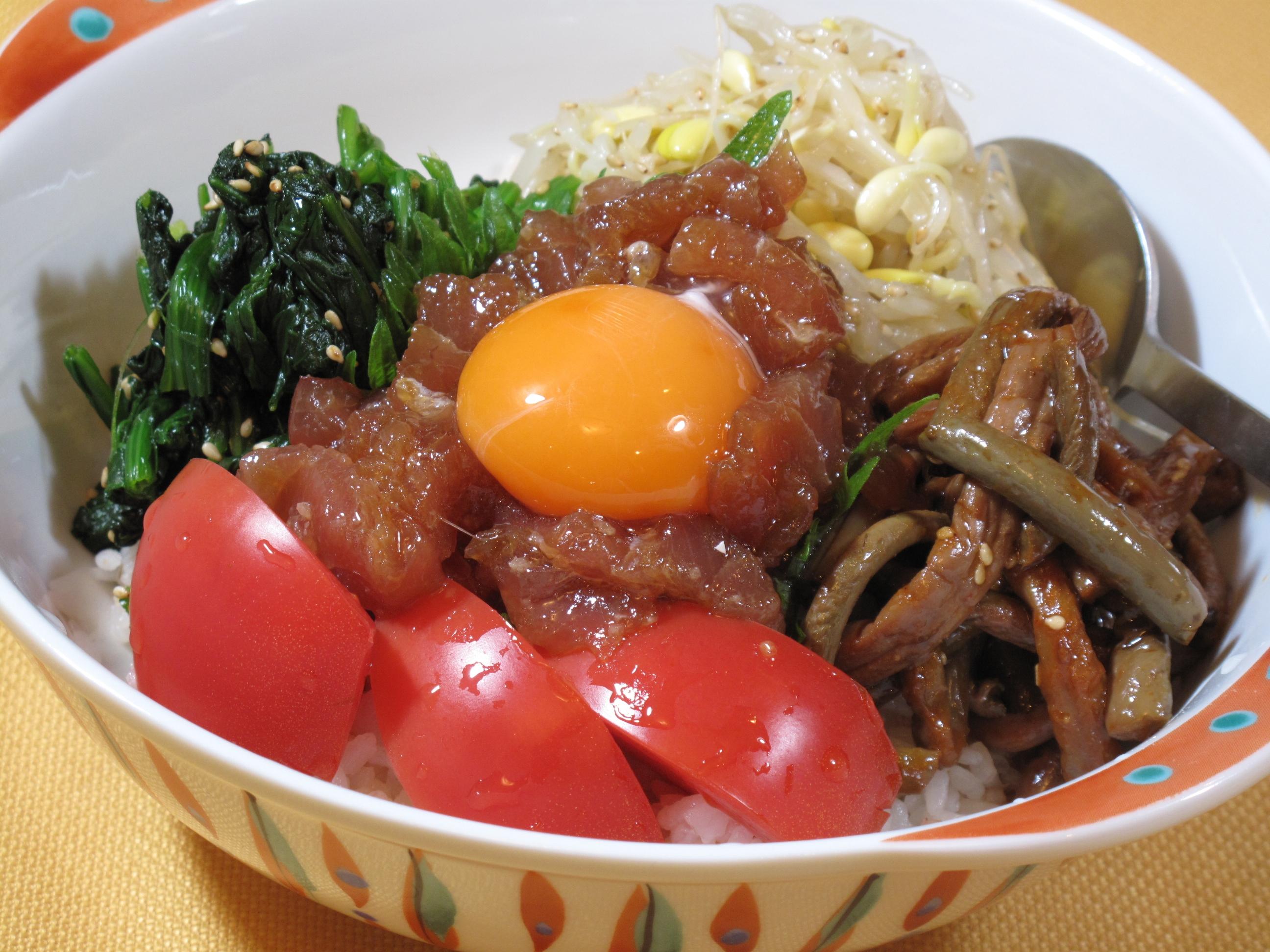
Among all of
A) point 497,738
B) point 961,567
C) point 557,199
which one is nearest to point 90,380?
point 557,199

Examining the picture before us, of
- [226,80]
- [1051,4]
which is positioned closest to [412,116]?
[226,80]

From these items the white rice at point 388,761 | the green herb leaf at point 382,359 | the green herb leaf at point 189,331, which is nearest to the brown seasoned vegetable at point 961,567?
the white rice at point 388,761

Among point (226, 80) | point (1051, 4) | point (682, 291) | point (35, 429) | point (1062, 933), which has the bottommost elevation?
point (1062, 933)

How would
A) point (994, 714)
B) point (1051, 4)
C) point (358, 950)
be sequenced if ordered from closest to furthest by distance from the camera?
1. point (358, 950)
2. point (994, 714)
3. point (1051, 4)

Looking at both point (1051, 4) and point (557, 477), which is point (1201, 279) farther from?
point (557, 477)

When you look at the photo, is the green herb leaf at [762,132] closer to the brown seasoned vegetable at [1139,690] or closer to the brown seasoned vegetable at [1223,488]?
the brown seasoned vegetable at [1223,488]

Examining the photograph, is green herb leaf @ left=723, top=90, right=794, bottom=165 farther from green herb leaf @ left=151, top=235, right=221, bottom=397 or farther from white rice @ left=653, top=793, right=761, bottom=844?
white rice @ left=653, top=793, right=761, bottom=844

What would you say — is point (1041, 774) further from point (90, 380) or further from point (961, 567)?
point (90, 380)

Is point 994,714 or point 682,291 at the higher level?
point 682,291
